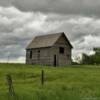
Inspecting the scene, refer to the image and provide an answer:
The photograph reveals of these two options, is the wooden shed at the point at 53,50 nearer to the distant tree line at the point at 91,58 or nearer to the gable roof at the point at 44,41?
the gable roof at the point at 44,41

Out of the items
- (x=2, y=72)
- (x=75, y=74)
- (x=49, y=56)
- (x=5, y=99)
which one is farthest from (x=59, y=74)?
(x=5, y=99)

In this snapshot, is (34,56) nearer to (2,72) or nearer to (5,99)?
(2,72)

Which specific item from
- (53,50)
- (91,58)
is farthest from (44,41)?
(91,58)

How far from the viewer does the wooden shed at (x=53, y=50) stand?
83062 millimetres

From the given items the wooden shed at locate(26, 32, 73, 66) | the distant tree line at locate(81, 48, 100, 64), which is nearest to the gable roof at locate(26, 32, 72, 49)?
the wooden shed at locate(26, 32, 73, 66)

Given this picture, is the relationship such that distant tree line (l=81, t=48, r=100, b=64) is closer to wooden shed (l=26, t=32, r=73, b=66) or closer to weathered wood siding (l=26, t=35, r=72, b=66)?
wooden shed (l=26, t=32, r=73, b=66)

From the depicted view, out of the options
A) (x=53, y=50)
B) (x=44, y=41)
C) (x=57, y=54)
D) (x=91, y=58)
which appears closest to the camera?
(x=53, y=50)

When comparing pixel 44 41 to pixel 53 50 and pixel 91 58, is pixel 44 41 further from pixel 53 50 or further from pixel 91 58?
pixel 91 58

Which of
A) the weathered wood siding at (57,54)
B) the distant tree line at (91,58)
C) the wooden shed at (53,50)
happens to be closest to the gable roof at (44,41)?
the wooden shed at (53,50)

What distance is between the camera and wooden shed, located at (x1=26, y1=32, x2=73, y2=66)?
83.1 meters

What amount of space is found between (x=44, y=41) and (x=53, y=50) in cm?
405

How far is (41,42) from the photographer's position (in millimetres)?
87062

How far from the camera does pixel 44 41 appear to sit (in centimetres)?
8606

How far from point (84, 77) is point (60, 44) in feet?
89.9
